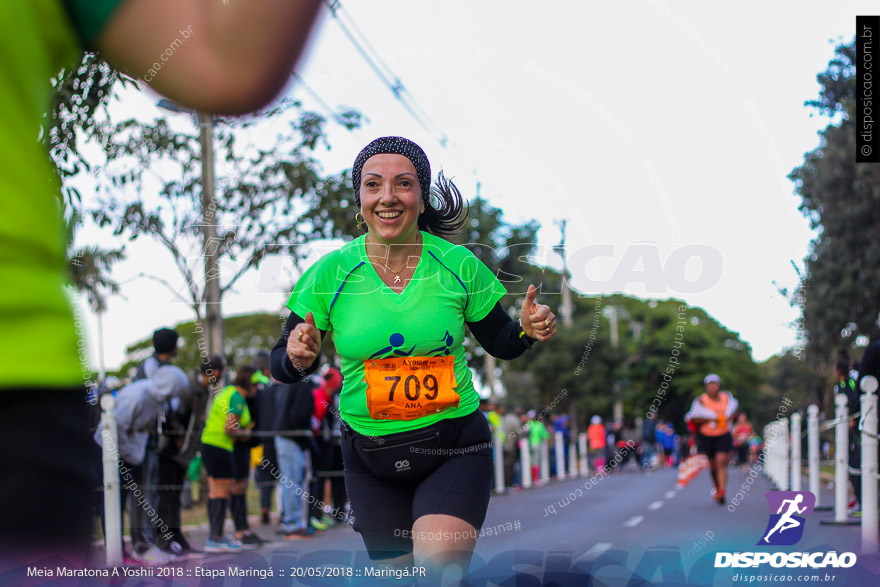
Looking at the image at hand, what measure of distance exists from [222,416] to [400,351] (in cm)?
670

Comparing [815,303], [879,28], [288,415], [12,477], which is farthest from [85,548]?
[815,303]

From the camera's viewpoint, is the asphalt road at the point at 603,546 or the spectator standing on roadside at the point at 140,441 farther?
the spectator standing on roadside at the point at 140,441

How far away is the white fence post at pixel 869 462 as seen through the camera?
8328mm

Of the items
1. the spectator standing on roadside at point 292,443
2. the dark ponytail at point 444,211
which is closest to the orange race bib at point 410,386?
the dark ponytail at point 444,211

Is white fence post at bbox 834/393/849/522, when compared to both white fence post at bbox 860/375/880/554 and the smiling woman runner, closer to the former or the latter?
white fence post at bbox 860/375/880/554

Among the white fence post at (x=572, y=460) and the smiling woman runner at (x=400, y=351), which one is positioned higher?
the smiling woman runner at (x=400, y=351)

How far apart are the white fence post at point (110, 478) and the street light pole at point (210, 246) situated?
41.6 inches

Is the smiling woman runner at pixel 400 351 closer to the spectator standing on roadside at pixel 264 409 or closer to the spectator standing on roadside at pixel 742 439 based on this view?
the spectator standing on roadside at pixel 264 409

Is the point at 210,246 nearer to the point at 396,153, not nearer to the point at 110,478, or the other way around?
the point at 110,478

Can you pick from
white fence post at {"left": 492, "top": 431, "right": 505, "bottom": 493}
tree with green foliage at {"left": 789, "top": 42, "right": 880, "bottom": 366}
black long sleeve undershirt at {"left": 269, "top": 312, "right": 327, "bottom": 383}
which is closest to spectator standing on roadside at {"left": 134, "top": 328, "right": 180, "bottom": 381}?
black long sleeve undershirt at {"left": 269, "top": 312, "right": 327, "bottom": 383}

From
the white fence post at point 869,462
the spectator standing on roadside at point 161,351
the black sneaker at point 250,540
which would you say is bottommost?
the black sneaker at point 250,540

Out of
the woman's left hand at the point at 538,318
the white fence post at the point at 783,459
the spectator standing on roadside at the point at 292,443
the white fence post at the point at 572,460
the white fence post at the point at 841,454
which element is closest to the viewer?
the woman's left hand at the point at 538,318

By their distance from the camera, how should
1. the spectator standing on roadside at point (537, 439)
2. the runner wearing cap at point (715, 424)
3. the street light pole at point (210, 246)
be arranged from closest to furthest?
the street light pole at point (210, 246) → the runner wearing cap at point (715, 424) → the spectator standing on roadside at point (537, 439)

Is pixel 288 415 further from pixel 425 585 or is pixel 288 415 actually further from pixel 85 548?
pixel 85 548
